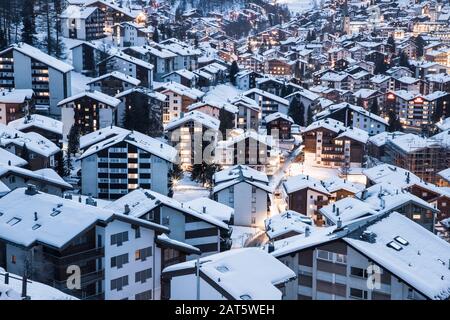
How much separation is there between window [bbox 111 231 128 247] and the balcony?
0.13 metres

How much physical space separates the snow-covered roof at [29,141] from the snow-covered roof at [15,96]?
2.16 metres

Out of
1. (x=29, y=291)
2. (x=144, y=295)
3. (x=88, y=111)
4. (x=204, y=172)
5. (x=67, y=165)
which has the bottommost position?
(x=204, y=172)

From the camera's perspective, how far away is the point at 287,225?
9.21 m

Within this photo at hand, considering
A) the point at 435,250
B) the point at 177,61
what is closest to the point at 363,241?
the point at 435,250

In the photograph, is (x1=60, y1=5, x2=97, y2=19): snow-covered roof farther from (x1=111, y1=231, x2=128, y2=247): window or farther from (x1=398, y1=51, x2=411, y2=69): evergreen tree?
(x1=111, y1=231, x2=128, y2=247): window

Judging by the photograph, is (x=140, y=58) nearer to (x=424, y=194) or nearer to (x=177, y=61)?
(x=177, y=61)

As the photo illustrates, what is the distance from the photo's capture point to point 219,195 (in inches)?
433

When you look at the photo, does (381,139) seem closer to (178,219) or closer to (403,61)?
(178,219)

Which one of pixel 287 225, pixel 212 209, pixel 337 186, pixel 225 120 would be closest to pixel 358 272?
pixel 287 225

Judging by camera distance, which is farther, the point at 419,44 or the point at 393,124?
the point at 419,44

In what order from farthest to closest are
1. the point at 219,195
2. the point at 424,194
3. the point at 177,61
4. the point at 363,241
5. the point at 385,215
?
the point at 177,61 → the point at 424,194 → the point at 219,195 → the point at 385,215 → the point at 363,241

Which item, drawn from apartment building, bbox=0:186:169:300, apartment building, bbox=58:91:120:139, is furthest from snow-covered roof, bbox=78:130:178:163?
apartment building, bbox=0:186:169:300

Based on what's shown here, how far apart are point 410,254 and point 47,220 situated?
2985mm
